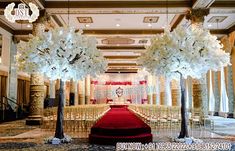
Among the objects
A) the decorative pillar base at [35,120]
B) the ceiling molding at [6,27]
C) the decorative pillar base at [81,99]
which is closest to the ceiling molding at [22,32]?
the ceiling molding at [6,27]

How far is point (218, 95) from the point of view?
16734mm

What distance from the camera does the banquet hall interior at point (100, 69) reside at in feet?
21.5

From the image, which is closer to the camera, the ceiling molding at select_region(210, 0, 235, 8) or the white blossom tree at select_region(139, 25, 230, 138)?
the white blossom tree at select_region(139, 25, 230, 138)

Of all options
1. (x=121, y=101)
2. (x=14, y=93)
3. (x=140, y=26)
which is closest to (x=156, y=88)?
(x=121, y=101)

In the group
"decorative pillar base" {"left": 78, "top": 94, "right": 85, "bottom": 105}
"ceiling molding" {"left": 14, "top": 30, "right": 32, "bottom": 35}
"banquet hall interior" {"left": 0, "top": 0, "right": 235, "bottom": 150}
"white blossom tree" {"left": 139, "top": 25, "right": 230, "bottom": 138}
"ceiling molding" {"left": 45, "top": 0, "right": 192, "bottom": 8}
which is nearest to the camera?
"white blossom tree" {"left": 139, "top": 25, "right": 230, "bottom": 138}

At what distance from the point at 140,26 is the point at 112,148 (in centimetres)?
964

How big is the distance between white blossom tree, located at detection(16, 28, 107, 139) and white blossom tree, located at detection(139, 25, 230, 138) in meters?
1.66

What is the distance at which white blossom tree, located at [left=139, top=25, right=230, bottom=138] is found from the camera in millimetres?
6359

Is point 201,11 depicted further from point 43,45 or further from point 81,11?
point 43,45

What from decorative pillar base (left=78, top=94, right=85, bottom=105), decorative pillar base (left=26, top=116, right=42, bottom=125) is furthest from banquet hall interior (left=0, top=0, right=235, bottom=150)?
decorative pillar base (left=78, top=94, right=85, bottom=105)

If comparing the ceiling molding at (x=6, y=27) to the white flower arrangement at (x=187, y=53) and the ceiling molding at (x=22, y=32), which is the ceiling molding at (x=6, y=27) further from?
the white flower arrangement at (x=187, y=53)

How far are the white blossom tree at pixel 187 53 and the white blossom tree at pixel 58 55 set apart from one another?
5.46 ft

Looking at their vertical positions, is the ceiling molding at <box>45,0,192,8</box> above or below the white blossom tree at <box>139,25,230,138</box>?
above

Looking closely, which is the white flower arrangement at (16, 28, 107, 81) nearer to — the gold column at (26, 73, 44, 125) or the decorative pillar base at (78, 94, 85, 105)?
the gold column at (26, 73, 44, 125)
